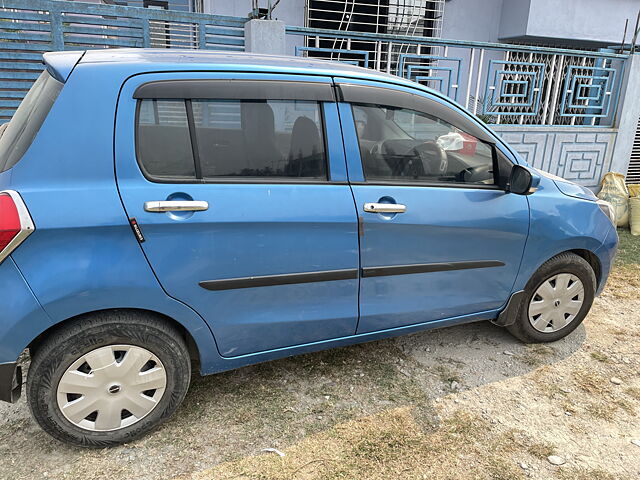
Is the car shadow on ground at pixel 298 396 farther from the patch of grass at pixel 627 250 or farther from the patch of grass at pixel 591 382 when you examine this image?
the patch of grass at pixel 627 250

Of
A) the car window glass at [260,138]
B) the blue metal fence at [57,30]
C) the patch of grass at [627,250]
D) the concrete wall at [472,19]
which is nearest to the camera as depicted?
the car window glass at [260,138]

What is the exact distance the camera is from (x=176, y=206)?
212 cm

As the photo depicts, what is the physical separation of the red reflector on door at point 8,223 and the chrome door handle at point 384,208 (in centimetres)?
150

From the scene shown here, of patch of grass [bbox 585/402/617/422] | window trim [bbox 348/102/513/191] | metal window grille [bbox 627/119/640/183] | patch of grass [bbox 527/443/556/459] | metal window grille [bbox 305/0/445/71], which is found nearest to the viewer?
patch of grass [bbox 527/443/556/459]

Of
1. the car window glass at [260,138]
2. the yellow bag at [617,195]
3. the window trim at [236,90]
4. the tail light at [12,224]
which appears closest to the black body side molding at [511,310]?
the car window glass at [260,138]

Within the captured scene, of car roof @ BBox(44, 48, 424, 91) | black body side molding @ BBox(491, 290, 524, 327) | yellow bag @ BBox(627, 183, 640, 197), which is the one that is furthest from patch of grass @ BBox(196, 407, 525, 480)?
yellow bag @ BBox(627, 183, 640, 197)

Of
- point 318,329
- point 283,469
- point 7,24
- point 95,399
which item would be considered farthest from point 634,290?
point 7,24

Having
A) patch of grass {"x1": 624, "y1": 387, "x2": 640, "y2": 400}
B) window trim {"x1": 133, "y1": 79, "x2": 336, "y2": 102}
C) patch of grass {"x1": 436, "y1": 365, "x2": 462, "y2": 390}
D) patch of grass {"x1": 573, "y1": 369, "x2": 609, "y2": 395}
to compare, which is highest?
window trim {"x1": 133, "y1": 79, "x2": 336, "y2": 102}

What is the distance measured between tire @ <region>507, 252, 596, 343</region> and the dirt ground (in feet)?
0.40

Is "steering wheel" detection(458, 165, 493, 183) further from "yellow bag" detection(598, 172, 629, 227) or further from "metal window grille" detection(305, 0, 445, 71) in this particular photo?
"metal window grille" detection(305, 0, 445, 71)

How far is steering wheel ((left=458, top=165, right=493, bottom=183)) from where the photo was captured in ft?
9.12

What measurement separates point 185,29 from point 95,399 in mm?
3886

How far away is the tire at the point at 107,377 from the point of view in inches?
83.0

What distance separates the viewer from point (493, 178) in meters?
2.82
